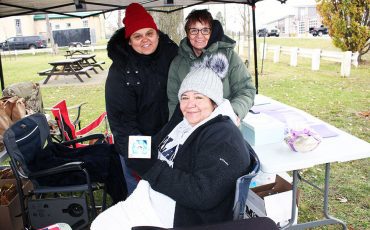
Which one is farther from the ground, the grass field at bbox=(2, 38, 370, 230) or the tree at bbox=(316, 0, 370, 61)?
the tree at bbox=(316, 0, 370, 61)

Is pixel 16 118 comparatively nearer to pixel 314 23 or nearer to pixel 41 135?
pixel 41 135

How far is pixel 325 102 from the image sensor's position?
21.7 ft

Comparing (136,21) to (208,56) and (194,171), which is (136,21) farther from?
(194,171)

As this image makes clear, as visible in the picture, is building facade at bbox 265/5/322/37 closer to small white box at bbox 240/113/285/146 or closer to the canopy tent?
the canopy tent

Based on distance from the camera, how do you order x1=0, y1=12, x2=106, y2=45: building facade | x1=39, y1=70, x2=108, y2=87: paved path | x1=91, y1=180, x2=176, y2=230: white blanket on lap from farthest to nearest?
1. x1=0, y1=12, x2=106, y2=45: building facade
2. x1=39, y1=70, x2=108, y2=87: paved path
3. x1=91, y1=180, x2=176, y2=230: white blanket on lap

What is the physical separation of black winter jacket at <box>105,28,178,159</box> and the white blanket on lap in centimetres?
41

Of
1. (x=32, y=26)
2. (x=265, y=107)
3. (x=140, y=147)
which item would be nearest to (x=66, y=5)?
(x=265, y=107)

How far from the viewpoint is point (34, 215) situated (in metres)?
2.64

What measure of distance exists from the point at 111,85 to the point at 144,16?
0.46 m

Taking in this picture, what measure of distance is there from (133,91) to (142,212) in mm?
739

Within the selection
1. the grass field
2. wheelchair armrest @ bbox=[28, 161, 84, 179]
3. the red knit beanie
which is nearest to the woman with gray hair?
the red knit beanie

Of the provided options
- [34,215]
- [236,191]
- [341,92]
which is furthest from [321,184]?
[341,92]

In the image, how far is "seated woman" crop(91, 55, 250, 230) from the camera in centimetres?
153

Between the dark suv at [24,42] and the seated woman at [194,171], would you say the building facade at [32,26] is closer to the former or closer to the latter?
the dark suv at [24,42]
